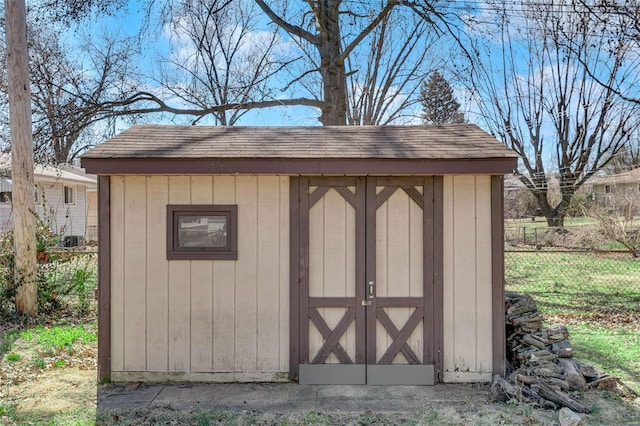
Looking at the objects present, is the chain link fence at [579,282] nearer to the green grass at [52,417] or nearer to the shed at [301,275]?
the shed at [301,275]

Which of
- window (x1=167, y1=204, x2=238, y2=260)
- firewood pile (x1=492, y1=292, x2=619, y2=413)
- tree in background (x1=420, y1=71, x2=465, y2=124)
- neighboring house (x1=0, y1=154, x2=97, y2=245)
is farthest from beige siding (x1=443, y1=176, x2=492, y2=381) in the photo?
neighboring house (x1=0, y1=154, x2=97, y2=245)

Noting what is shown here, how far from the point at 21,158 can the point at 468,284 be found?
6.98 meters

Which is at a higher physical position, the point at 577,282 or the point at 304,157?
the point at 304,157

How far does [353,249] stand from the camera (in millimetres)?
4719

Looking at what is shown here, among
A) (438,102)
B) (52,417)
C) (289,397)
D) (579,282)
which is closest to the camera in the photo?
(52,417)

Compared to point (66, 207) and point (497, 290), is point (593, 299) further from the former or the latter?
point (66, 207)

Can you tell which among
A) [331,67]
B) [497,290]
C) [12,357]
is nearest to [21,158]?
[12,357]

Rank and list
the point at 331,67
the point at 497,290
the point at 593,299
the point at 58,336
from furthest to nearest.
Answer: the point at 331,67 < the point at 593,299 < the point at 58,336 < the point at 497,290

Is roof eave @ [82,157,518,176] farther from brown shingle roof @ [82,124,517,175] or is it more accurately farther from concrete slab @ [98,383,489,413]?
concrete slab @ [98,383,489,413]

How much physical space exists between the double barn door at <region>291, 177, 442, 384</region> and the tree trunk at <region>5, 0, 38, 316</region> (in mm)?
5186

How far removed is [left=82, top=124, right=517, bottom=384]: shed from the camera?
4.65 m

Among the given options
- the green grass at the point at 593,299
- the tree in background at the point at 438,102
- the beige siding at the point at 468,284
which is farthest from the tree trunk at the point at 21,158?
the tree in background at the point at 438,102

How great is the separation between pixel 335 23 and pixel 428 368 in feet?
30.4

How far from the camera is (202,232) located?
4.73 metres
